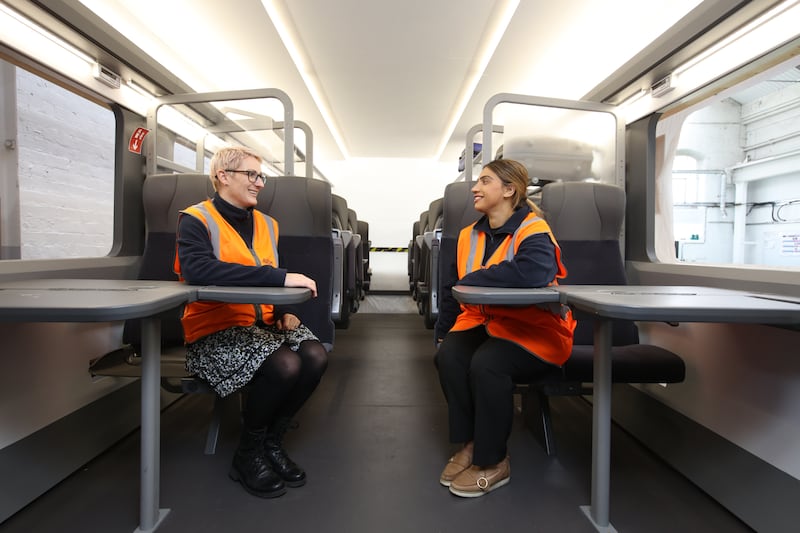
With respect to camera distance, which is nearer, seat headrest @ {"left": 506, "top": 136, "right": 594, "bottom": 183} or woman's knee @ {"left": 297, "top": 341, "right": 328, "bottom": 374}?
woman's knee @ {"left": 297, "top": 341, "right": 328, "bottom": 374}

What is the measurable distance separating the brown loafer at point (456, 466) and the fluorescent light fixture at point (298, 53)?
326 centimetres

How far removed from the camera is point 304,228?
1995 mm

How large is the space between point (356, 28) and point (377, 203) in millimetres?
4365

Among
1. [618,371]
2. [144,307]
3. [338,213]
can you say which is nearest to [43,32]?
[144,307]

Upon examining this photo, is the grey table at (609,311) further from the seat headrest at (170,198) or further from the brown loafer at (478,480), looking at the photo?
the seat headrest at (170,198)

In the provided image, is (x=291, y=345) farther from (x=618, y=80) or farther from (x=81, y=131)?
(x=81, y=131)

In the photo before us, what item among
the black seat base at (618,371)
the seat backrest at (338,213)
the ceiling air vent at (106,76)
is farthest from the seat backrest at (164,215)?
the black seat base at (618,371)

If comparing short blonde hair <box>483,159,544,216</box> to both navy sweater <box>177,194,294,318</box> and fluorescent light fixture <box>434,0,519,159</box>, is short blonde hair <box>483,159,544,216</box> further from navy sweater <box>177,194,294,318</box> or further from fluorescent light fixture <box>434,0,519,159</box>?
fluorescent light fixture <box>434,0,519,159</box>

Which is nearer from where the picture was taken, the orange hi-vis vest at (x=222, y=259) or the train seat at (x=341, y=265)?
the orange hi-vis vest at (x=222, y=259)

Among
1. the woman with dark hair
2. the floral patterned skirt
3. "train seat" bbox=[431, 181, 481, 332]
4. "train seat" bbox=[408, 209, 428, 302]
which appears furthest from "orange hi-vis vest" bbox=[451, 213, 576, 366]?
"train seat" bbox=[408, 209, 428, 302]

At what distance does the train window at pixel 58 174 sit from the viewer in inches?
97.7

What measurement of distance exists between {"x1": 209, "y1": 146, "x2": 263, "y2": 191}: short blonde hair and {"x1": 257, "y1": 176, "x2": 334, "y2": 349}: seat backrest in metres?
0.32

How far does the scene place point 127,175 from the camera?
7.64 feet

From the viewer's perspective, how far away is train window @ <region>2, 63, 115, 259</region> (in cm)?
248
